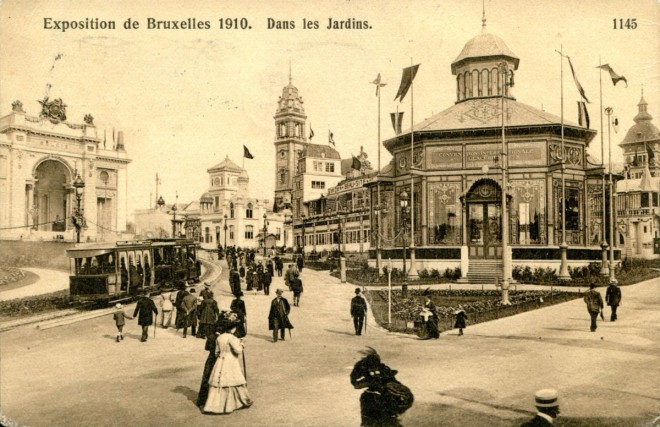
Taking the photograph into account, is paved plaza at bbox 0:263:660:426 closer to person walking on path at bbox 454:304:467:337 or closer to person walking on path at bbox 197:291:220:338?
person walking on path at bbox 454:304:467:337

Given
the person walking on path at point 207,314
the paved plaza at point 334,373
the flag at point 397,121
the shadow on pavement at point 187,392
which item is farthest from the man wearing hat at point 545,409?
the flag at point 397,121

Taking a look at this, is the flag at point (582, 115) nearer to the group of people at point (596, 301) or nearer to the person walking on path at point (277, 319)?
the group of people at point (596, 301)

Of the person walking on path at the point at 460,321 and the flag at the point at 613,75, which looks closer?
the person walking on path at the point at 460,321

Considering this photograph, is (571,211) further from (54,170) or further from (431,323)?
(54,170)

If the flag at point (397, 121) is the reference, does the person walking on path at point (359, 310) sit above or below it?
below

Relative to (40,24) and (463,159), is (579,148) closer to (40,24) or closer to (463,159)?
(463,159)

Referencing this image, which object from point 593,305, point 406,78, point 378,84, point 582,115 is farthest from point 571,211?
point 378,84

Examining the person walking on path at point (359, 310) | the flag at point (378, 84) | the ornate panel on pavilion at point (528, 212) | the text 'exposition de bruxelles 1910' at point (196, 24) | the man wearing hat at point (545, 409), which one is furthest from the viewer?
the ornate panel on pavilion at point (528, 212)
